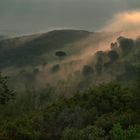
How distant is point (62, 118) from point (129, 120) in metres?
7.84

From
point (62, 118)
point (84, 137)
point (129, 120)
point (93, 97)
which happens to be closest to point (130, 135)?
point (84, 137)

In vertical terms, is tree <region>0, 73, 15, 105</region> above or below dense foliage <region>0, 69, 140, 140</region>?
above

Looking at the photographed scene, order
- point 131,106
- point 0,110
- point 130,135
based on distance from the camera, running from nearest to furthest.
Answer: point 130,135, point 131,106, point 0,110

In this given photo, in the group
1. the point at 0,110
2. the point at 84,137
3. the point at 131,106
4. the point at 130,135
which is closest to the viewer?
the point at 130,135

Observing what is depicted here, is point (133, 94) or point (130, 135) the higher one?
point (133, 94)

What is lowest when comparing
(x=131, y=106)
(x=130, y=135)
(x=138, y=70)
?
(x=130, y=135)

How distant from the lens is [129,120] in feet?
164

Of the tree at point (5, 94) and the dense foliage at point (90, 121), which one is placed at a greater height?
the tree at point (5, 94)

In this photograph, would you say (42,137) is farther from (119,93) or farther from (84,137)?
(119,93)

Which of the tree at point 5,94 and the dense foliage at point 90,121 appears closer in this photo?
the dense foliage at point 90,121

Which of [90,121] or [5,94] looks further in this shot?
[5,94]

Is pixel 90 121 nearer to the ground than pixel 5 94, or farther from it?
nearer to the ground

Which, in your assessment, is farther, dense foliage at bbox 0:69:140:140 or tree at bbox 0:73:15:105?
tree at bbox 0:73:15:105

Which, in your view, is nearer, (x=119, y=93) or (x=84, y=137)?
(x=84, y=137)
